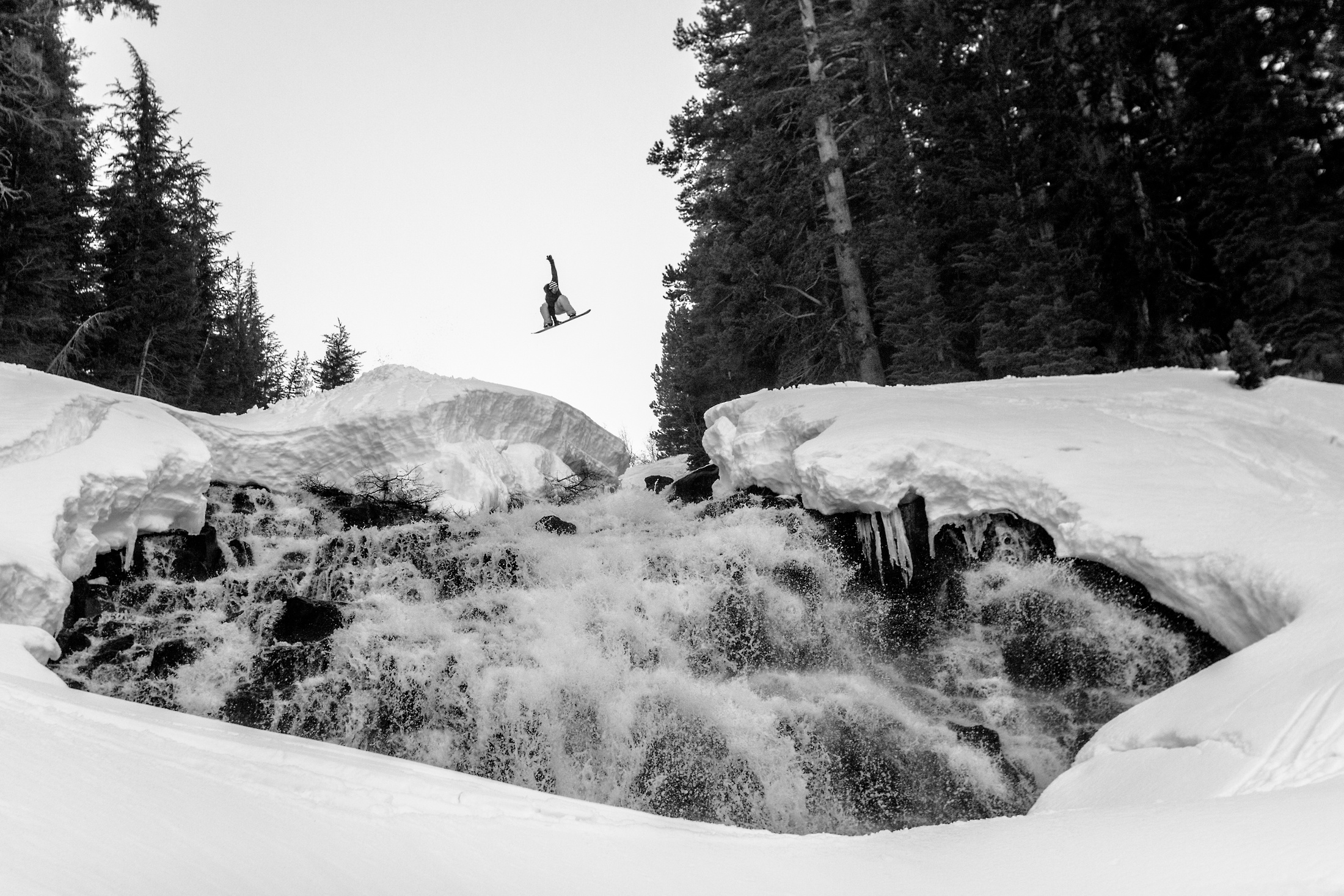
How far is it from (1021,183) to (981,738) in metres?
10.4

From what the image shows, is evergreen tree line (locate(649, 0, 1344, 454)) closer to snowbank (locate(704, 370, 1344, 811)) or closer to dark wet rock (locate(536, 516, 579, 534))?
snowbank (locate(704, 370, 1344, 811))

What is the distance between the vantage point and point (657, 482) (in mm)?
13922

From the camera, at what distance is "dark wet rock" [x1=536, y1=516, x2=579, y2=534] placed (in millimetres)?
9602

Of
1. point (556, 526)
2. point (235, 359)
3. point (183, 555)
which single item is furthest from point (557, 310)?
point (235, 359)

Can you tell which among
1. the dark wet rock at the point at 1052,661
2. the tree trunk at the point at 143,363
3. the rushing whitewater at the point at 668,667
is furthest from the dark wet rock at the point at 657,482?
the tree trunk at the point at 143,363

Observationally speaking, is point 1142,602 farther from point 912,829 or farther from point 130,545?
point 130,545

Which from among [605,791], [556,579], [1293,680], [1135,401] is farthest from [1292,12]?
[605,791]

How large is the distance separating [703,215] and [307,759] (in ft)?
74.1

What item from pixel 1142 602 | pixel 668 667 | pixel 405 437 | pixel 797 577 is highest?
pixel 405 437

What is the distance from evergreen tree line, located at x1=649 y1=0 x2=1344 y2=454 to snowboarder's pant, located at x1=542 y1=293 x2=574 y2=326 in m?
6.14

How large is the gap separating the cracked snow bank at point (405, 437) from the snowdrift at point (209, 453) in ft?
0.06

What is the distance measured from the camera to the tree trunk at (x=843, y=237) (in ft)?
53.3

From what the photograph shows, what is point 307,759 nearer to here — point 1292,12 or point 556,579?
point 556,579

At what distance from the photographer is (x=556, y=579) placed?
304 inches
